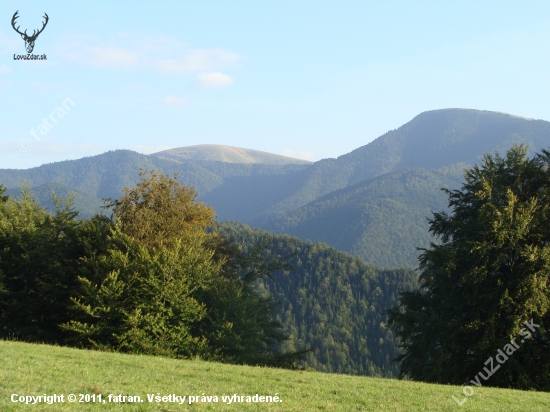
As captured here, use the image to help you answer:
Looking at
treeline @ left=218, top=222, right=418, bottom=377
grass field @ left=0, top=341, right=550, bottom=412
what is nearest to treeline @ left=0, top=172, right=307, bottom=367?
grass field @ left=0, top=341, right=550, bottom=412

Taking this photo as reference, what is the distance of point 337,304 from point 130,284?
151066 mm

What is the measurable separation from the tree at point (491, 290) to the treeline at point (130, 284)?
10268 mm

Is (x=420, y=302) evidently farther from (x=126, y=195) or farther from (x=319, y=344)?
(x=319, y=344)

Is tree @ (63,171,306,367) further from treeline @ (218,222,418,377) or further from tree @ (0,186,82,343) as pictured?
treeline @ (218,222,418,377)

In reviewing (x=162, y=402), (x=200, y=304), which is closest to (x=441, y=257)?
(x=200, y=304)

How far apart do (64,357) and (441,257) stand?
18.6m

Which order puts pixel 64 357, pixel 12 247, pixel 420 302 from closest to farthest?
pixel 64 357, pixel 420 302, pixel 12 247

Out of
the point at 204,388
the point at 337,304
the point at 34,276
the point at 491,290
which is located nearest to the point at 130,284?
the point at 34,276

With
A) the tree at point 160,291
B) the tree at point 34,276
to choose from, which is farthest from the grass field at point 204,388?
the tree at point 34,276

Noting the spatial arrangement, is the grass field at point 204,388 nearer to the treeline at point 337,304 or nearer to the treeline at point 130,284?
the treeline at point 130,284

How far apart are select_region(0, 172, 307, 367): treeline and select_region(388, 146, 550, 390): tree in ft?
33.7

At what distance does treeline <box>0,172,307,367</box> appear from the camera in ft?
90.1

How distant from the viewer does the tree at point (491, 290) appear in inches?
898

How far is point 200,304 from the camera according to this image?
101ft
